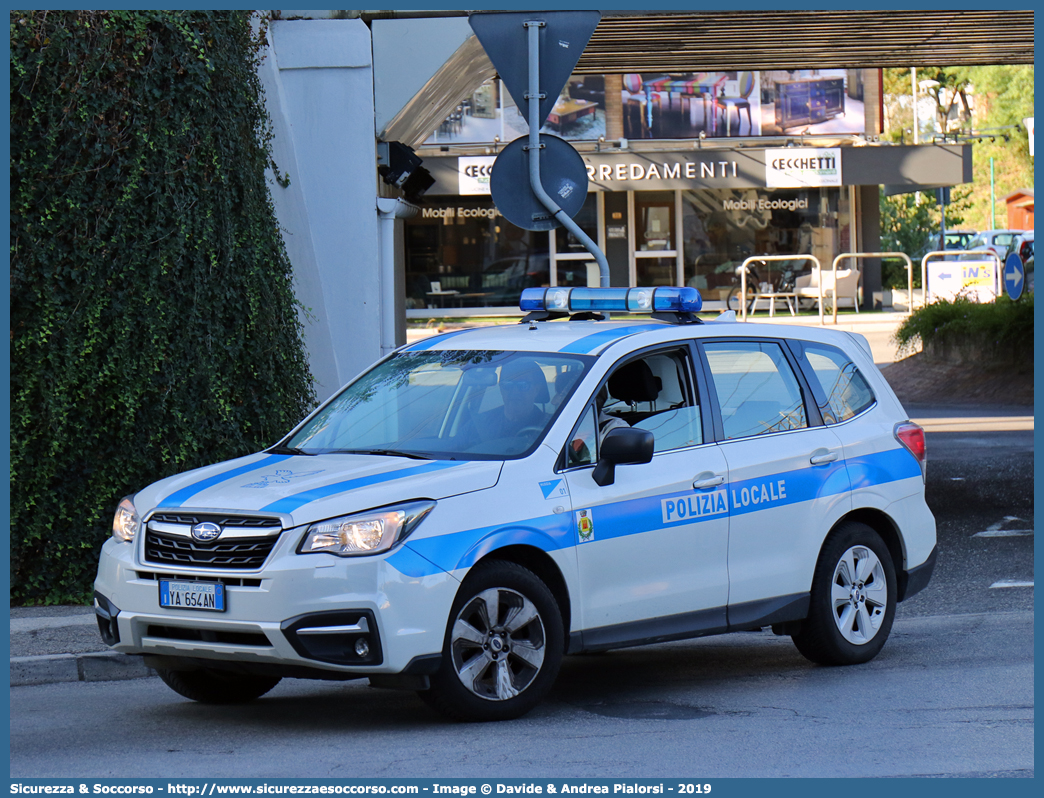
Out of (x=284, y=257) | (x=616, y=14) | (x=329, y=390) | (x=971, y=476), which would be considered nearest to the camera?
(x=284, y=257)

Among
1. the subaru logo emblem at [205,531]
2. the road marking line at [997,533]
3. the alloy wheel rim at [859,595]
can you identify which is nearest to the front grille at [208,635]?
the subaru logo emblem at [205,531]

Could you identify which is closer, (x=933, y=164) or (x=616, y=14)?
(x=616, y=14)

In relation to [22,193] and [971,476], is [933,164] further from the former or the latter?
[22,193]

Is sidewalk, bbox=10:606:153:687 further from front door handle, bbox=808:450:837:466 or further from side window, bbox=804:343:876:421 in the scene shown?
side window, bbox=804:343:876:421

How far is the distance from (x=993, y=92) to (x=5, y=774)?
6712cm

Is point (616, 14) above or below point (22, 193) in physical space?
above

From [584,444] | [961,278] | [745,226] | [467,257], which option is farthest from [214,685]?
[745,226]

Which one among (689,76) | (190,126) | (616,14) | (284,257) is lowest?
(284,257)

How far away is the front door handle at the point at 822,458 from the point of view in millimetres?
7172

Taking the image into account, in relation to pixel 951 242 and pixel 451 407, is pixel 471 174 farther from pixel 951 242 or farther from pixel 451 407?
pixel 451 407

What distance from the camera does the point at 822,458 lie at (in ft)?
23.7
